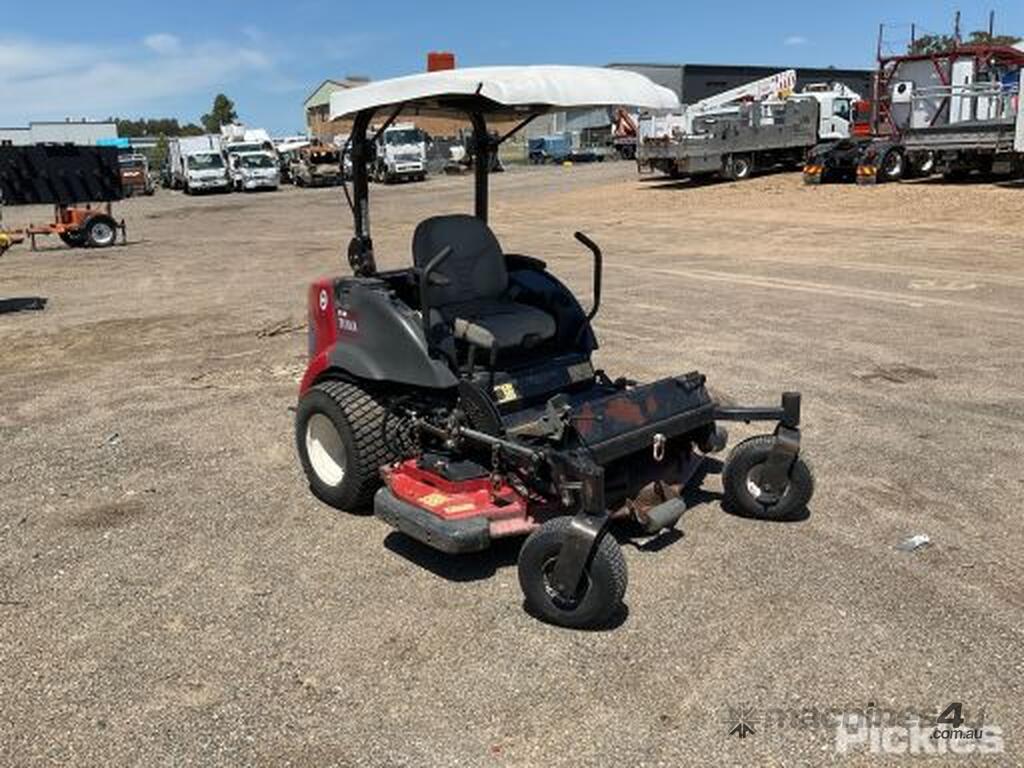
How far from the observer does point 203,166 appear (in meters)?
41.9

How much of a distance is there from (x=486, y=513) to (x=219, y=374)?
15.5 ft

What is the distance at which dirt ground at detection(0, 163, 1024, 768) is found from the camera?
3.14 meters

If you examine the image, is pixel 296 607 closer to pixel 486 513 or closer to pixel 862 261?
pixel 486 513

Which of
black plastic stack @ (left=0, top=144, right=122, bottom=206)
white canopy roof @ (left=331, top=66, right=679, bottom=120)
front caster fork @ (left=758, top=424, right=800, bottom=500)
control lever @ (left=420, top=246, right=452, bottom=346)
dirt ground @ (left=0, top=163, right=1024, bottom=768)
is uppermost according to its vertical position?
white canopy roof @ (left=331, top=66, right=679, bottom=120)

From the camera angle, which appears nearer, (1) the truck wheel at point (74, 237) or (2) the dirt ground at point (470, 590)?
(2) the dirt ground at point (470, 590)

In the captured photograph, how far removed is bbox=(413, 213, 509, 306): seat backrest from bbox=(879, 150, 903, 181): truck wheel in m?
21.1

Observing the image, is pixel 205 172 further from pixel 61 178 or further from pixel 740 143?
pixel 740 143

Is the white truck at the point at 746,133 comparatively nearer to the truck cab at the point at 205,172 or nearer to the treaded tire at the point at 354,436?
the truck cab at the point at 205,172

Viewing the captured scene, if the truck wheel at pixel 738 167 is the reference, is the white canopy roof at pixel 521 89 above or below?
above

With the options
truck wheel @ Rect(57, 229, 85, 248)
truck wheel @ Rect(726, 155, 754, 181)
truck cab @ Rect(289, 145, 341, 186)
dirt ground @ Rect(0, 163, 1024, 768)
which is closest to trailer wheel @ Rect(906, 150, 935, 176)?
truck wheel @ Rect(726, 155, 754, 181)

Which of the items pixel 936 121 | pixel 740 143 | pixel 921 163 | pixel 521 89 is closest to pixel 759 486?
pixel 521 89

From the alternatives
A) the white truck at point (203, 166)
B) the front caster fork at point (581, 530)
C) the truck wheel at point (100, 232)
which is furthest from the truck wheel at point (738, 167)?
the front caster fork at point (581, 530)

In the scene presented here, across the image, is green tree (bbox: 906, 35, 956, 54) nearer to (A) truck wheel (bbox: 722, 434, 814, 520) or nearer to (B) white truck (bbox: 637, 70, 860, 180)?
(B) white truck (bbox: 637, 70, 860, 180)

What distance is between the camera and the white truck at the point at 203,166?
137ft
